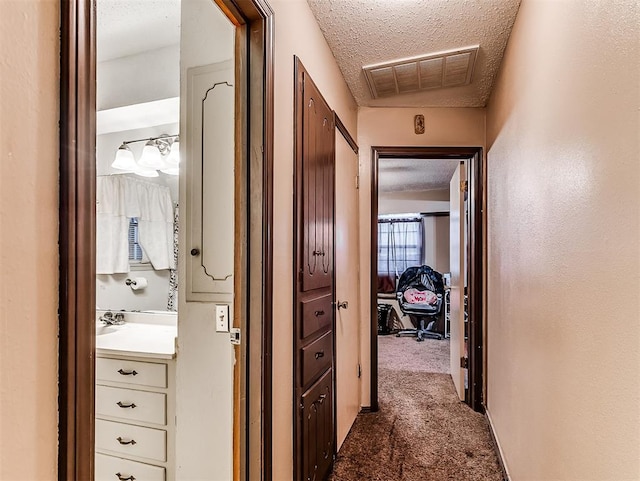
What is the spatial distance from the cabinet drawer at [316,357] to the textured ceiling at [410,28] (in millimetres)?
1606

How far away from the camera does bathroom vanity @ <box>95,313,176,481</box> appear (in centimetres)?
200

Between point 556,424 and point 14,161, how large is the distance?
1611mm

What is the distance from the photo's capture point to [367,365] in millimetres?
3314

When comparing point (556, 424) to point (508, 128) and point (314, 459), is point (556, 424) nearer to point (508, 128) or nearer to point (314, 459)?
point (314, 459)

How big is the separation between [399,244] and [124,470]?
240 inches

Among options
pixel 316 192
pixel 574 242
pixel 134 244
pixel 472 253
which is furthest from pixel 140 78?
pixel 472 253

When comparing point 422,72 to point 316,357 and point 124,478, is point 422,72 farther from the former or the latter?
point 124,478

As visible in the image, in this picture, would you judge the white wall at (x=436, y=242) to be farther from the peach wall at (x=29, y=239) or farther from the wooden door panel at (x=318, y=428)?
the peach wall at (x=29, y=239)

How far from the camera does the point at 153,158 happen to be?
2.61 meters

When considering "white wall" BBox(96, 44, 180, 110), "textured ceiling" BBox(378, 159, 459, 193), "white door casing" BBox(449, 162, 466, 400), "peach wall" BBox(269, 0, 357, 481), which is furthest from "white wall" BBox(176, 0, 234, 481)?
"textured ceiling" BBox(378, 159, 459, 193)

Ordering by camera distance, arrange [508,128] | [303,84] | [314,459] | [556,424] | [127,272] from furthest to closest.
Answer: [127,272] < [508,128] < [314,459] < [303,84] < [556,424]

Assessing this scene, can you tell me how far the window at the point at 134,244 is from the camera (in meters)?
2.64

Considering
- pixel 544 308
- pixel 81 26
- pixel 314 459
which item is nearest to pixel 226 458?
pixel 314 459

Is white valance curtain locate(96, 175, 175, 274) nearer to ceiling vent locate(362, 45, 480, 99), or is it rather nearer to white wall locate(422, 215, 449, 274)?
ceiling vent locate(362, 45, 480, 99)
